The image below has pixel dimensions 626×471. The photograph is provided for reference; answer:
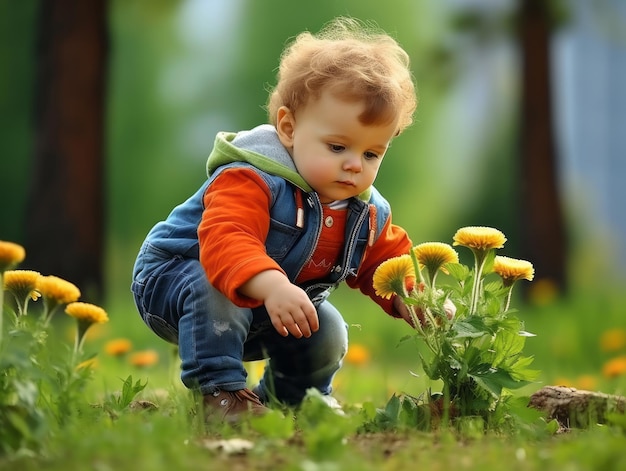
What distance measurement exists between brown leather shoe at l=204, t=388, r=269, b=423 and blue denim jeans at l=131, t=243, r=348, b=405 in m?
0.02

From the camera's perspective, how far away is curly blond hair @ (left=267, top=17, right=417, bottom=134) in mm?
2250

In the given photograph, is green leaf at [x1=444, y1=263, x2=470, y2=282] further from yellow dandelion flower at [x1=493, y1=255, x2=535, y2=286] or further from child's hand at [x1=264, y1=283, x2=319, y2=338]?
child's hand at [x1=264, y1=283, x2=319, y2=338]

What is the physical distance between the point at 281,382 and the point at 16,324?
0.99 m

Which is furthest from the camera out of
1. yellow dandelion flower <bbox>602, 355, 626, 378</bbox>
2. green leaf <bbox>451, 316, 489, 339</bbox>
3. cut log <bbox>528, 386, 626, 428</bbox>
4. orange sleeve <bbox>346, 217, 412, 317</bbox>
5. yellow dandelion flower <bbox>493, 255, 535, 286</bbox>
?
yellow dandelion flower <bbox>602, 355, 626, 378</bbox>

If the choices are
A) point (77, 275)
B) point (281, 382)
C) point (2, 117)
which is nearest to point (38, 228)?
point (77, 275)

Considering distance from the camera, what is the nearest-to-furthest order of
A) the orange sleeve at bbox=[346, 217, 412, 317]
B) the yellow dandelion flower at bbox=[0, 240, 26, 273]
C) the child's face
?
the yellow dandelion flower at bbox=[0, 240, 26, 273] → the child's face → the orange sleeve at bbox=[346, 217, 412, 317]

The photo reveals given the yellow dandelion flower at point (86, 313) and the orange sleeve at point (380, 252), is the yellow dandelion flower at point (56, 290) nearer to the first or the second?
the yellow dandelion flower at point (86, 313)

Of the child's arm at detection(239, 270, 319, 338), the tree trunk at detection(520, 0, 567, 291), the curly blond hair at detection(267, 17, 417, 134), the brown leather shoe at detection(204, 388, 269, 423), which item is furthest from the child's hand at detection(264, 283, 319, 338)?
the tree trunk at detection(520, 0, 567, 291)

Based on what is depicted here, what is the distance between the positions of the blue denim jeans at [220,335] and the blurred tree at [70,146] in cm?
373

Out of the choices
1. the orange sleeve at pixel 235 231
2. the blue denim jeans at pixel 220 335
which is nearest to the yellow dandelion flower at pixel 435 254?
the orange sleeve at pixel 235 231

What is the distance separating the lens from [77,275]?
628cm

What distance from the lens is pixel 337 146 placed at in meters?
2.28

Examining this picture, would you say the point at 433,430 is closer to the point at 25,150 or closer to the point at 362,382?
the point at 362,382

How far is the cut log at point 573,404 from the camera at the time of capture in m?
2.39
